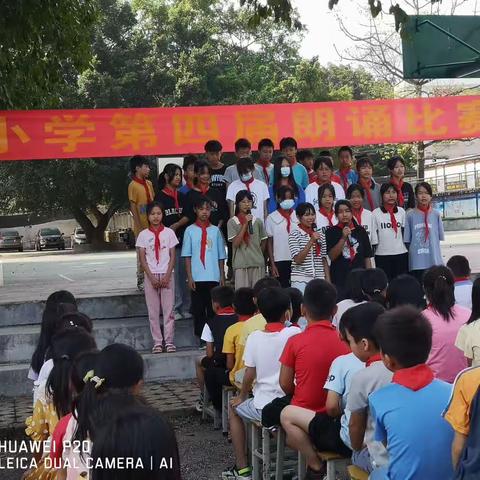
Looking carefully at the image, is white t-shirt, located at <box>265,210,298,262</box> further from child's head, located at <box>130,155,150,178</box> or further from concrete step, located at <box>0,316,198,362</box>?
child's head, located at <box>130,155,150,178</box>

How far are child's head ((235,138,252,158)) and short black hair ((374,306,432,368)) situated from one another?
5067 mm

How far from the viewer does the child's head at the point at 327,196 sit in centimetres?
708

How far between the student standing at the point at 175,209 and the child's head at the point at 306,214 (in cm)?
125

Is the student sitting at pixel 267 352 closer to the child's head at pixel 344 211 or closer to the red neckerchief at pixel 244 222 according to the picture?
the child's head at pixel 344 211

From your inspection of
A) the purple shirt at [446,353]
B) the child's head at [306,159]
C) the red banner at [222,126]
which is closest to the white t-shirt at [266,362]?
the purple shirt at [446,353]

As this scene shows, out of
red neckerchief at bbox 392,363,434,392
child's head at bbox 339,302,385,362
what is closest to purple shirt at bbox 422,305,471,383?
child's head at bbox 339,302,385,362

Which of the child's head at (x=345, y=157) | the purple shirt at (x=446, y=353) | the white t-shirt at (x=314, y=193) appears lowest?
the purple shirt at (x=446, y=353)

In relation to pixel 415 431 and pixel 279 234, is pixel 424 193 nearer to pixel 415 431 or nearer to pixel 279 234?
pixel 279 234

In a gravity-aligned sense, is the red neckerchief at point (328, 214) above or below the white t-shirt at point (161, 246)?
above

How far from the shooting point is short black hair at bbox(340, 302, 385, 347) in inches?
132

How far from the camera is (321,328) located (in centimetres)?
390

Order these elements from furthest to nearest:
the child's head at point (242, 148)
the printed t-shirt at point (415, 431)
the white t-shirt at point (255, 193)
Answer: the child's head at point (242, 148)
the white t-shirt at point (255, 193)
the printed t-shirt at point (415, 431)

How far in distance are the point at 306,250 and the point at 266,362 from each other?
2573 millimetres

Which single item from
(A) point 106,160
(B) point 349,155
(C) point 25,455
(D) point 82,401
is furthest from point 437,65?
(A) point 106,160
